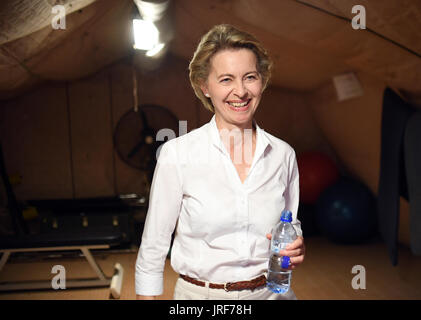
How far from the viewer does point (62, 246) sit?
2834 millimetres

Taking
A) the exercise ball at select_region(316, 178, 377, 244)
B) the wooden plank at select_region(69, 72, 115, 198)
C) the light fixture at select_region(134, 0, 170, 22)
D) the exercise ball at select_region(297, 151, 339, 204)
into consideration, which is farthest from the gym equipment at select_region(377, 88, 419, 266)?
the wooden plank at select_region(69, 72, 115, 198)

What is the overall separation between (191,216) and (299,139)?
3647 millimetres

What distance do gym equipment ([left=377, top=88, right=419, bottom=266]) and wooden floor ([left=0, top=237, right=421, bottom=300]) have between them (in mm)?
553

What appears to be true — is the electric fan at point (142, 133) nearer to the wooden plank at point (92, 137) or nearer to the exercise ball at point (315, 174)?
the wooden plank at point (92, 137)

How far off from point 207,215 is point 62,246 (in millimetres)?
Answer: 2174

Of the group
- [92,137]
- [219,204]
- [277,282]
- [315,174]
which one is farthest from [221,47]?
[92,137]

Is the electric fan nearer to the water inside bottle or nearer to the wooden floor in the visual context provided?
the wooden floor

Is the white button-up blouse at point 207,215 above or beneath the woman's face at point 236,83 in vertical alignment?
beneath

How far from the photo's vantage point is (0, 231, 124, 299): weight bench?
2.78 meters

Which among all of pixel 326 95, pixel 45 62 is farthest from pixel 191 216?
pixel 326 95

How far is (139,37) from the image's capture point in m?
2.06

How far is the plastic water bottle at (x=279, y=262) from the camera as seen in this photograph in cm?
111

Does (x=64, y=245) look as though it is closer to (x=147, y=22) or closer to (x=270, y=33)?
(x=147, y=22)

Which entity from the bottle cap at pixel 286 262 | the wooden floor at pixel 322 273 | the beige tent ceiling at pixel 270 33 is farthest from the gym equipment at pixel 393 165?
the bottle cap at pixel 286 262
